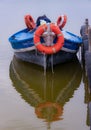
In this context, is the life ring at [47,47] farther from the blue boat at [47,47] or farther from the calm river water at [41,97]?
the calm river water at [41,97]

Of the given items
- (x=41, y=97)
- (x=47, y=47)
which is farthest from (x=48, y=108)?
(x=47, y=47)

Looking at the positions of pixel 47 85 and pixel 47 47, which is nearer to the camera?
pixel 47 85

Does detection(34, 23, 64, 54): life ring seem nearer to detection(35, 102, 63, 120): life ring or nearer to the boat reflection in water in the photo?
the boat reflection in water

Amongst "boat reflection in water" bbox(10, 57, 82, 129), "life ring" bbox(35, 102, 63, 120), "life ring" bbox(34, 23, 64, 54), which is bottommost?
"boat reflection in water" bbox(10, 57, 82, 129)

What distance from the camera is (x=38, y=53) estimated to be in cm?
1355

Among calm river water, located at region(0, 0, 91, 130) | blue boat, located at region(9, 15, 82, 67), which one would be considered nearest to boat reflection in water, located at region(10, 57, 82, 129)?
calm river water, located at region(0, 0, 91, 130)

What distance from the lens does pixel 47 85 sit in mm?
12133

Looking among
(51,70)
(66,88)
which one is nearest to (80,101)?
(66,88)

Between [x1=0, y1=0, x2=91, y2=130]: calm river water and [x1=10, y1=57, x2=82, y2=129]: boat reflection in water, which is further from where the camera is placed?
[x1=10, y1=57, x2=82, y2=129]: boat reflection in water

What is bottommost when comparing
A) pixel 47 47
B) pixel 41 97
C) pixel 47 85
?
pixel 47 85

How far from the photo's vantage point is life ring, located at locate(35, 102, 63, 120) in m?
9.67

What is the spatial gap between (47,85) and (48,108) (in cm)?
200

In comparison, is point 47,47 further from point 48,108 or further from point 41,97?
point 48,108

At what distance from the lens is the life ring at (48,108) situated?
31.7ft
